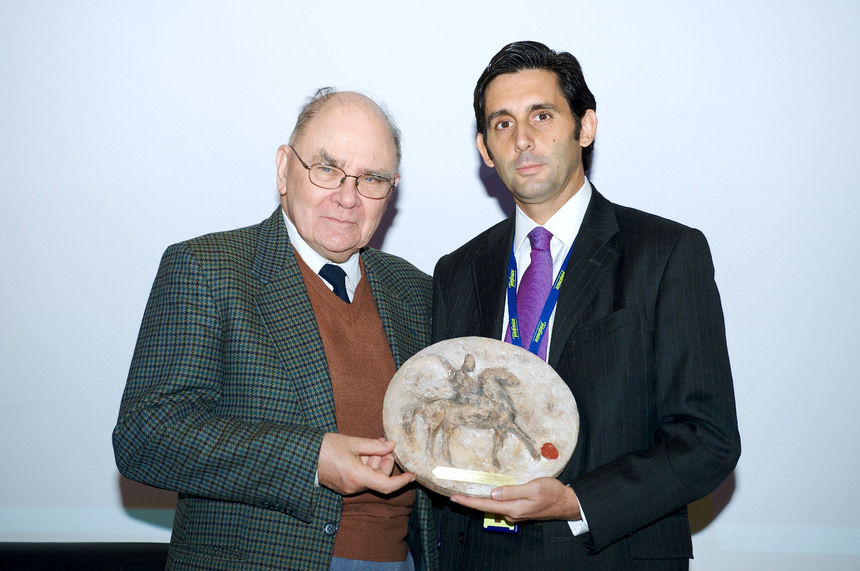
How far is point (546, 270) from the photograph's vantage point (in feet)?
7.33

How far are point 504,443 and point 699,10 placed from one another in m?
2.10

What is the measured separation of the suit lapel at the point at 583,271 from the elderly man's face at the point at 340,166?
0.61 m

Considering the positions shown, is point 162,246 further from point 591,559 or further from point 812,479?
point 812,479

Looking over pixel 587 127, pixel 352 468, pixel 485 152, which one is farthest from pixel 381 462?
pixel 587 127

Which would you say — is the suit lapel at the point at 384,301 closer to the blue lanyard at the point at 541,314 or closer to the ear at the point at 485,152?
the blue lanyard at the point at 541,314

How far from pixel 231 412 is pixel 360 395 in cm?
35

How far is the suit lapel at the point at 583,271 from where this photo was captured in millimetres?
2088

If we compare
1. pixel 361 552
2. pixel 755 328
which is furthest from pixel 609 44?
pixel 361 552

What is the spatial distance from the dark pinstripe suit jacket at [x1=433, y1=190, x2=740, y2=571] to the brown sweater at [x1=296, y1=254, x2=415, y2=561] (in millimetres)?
227

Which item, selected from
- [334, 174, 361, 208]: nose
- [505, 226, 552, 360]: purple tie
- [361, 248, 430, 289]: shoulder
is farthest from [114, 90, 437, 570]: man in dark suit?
[505, 226, 552, 360]: purple tie

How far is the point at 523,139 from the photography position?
2.27 metres

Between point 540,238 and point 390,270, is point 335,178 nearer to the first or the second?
point 390,270

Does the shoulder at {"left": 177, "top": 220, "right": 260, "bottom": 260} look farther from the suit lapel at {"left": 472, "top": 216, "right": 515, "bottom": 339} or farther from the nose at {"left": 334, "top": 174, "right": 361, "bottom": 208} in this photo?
the suit lapel at {"left": 472, "top": 216, "right": 515, "bottom": 339}

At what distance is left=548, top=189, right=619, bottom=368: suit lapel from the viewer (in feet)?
6.85
